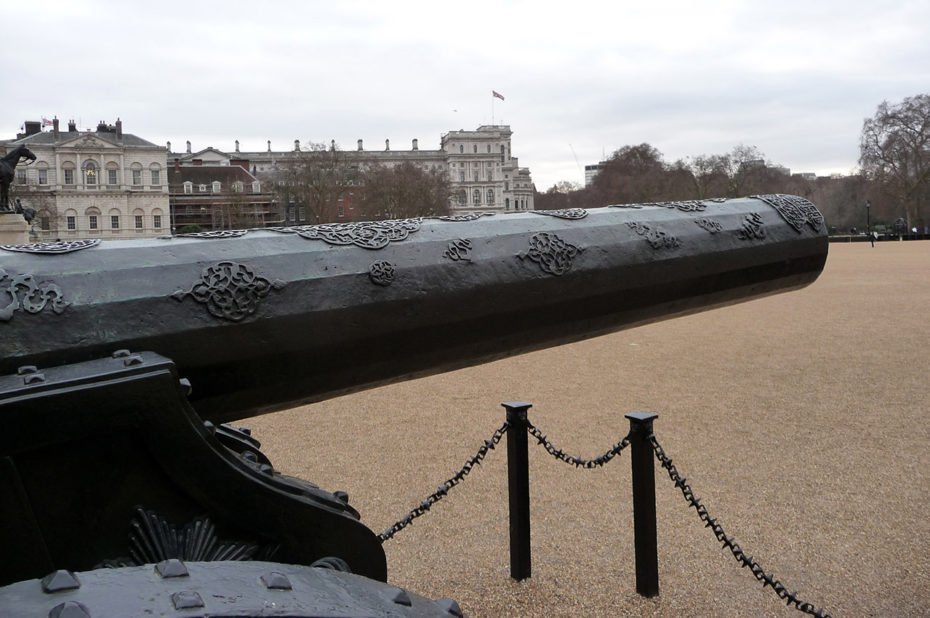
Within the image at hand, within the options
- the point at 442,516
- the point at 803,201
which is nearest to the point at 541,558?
the point at 442,516

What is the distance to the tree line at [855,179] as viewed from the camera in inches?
1889

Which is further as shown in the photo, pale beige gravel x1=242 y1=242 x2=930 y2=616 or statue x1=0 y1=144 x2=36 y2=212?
statue x1=0 y1=144 x2=36 y2=212

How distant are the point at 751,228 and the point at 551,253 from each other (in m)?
1.03

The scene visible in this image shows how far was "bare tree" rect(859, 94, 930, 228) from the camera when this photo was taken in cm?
4759

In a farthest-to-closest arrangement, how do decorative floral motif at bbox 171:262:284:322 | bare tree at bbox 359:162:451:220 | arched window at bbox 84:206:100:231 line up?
arched window at bbox 84:206:100:231
bare tree at bbox 359:162:451:220
decorative floral motif at bbox 171:262:284:322

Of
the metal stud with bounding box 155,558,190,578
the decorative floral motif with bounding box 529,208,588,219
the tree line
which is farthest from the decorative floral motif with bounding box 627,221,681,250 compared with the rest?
the tree line

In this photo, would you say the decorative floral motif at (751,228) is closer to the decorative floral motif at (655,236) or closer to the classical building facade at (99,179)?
the decorative floral motif at (655,236)

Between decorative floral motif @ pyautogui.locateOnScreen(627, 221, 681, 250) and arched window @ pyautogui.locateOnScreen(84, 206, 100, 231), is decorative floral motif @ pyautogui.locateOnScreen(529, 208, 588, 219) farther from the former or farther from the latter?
arched window @ pyautogui.locateOnScreen(84, 206, 100, 231)

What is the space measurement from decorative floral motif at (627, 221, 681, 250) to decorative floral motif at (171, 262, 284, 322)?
1.37 m

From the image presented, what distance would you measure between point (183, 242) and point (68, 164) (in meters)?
64.4

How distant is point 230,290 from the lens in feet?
5.85

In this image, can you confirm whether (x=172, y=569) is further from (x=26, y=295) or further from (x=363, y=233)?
(x=363, y=233)

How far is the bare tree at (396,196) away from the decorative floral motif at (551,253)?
36.8m

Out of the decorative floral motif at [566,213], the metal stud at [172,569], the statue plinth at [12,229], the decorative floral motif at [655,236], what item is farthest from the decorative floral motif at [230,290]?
the statue plinth at [12,229]
